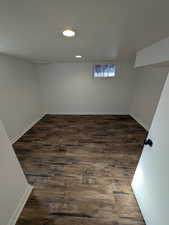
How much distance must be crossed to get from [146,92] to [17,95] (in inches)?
139

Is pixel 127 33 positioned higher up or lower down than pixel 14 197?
higher up

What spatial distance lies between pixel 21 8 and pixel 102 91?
3.74 meters

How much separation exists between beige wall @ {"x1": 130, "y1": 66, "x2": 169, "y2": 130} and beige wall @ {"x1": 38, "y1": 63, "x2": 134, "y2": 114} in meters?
0.35

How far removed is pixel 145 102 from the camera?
339cm

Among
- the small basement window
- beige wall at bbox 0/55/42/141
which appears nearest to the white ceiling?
beige wall at bbox 0/55/42/141

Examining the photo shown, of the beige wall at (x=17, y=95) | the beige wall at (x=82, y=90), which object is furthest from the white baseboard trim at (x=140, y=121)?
the beige wall at (x=17, y=95)

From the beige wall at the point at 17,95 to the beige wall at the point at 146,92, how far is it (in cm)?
343

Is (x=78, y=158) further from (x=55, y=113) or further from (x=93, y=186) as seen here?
(x=55, y=113)

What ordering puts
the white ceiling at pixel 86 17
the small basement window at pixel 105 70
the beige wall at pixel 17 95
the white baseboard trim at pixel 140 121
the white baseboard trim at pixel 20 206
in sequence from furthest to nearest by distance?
the small basement window at pixel 105 70, the white baseboard trim at pixel 140 121, the beige wall at pixel 17 95, the white baseboard trim at pixel 20 206, the white ceiling at pixel 86 17

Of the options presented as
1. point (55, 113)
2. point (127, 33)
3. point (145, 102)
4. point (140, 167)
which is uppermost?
point (127, 33)

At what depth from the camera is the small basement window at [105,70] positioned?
415 cm

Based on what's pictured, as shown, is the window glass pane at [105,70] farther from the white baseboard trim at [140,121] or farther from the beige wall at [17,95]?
the beige wall at [17,95]

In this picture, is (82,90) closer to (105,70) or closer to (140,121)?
(105,70)

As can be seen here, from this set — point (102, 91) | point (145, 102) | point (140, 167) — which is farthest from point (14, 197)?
point (102, 91)
